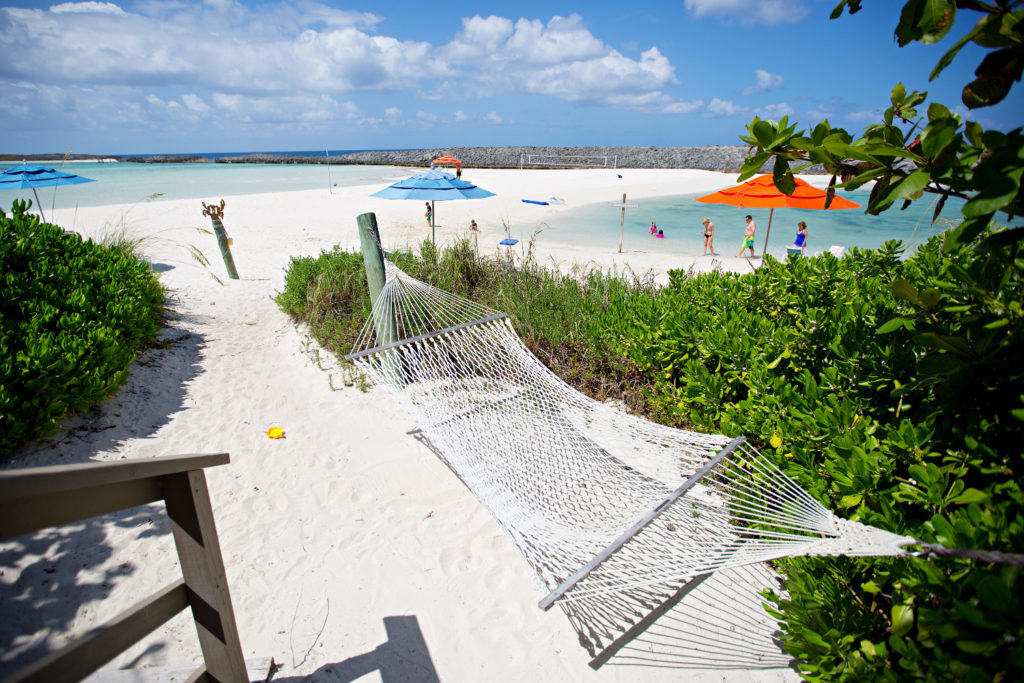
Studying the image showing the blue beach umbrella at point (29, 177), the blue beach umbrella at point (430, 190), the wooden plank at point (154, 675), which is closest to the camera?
the wooden plank at point (154, 675)

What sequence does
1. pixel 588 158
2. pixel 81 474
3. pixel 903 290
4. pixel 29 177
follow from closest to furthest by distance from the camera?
pixel 81 474 → pixel 903 290 → pixel 29 177 → pixel 588 158

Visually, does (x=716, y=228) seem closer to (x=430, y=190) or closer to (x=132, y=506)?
(x=430, y=190)

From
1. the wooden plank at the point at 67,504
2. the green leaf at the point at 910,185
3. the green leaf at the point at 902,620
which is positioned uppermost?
the green leaf at the point at 910,185

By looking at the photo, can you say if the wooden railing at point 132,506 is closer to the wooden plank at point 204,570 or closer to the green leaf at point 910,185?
the wooden plank at point 204,570

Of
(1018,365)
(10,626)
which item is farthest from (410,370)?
(1018,365)

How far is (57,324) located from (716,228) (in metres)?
15.1

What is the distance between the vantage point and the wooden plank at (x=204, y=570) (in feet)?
3.95

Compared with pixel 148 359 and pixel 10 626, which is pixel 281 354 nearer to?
pixel 148 359

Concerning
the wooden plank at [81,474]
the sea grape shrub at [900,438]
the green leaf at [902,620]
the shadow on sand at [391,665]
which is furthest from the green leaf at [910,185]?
the shadow on sand at [391,665]

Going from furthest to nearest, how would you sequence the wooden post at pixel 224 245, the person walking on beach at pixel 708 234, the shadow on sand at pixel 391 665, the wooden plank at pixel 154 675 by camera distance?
the person walking on beach at pixel 708 234 → the wooden post at pixel 224 245 → the shadow on sand at pixel 391 665 → the wooden plank at pixel 154 675

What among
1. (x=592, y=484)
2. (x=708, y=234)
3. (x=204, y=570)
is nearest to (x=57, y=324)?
(x=204, y=570)

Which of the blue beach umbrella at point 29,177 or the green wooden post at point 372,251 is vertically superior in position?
the blue beach umbrella at point 29,177

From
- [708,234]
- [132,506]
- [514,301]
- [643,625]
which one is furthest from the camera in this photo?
[708,234]

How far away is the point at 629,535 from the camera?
1762 mm
